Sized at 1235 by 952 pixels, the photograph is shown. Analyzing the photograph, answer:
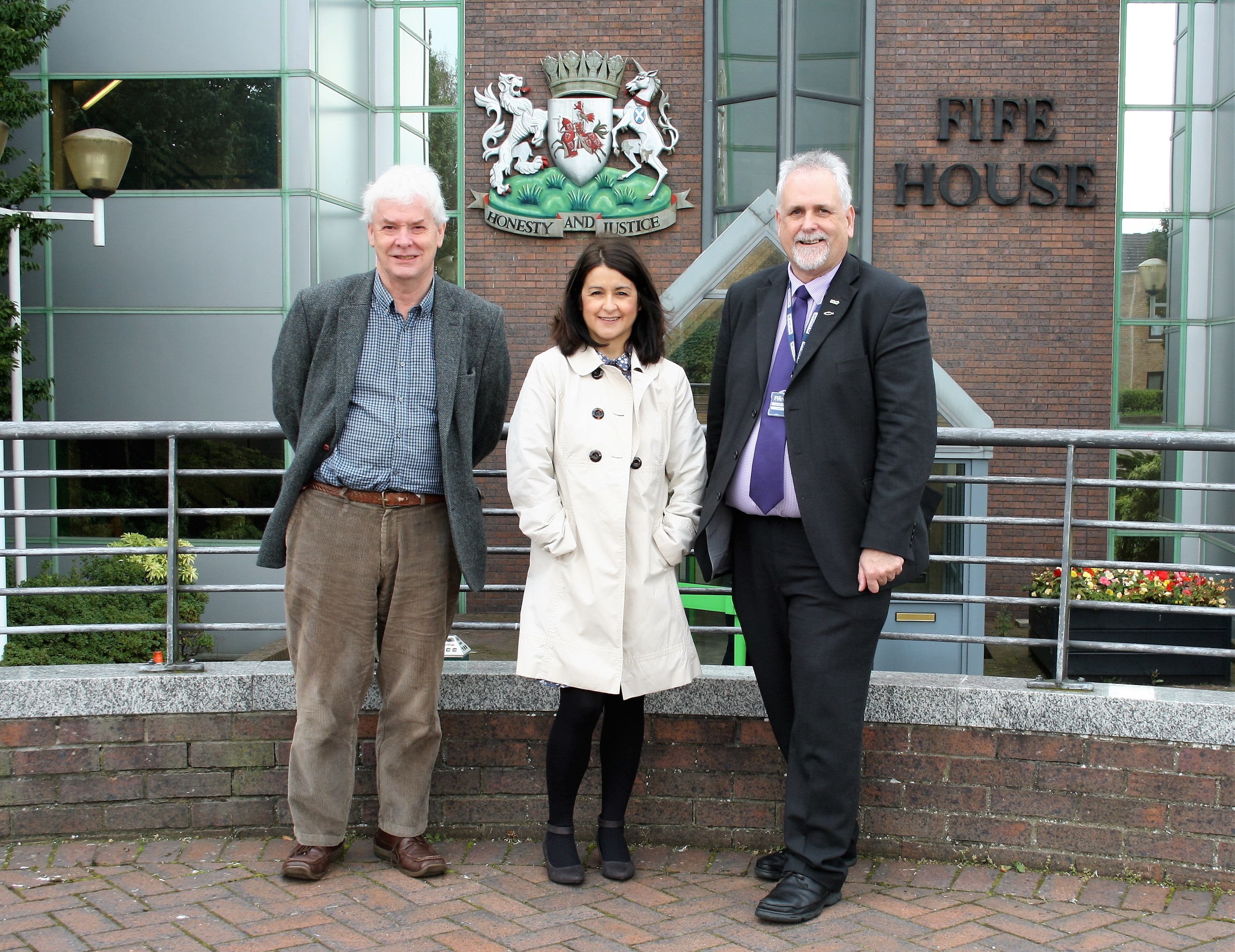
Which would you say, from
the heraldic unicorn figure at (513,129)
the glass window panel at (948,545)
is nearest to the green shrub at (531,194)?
the heraldic unicorn figure at (513,129)

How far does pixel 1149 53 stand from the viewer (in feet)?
43.3

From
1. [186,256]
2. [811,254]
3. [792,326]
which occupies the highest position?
[186,256]

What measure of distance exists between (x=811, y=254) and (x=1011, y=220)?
1058 cm

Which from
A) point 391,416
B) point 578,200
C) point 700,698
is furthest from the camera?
point 578,200

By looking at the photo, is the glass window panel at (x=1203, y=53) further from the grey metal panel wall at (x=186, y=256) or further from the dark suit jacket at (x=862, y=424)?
the dark suit jacket at (x=862, y=424)

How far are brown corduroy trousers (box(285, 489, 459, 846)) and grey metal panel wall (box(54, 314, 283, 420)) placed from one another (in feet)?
29.3

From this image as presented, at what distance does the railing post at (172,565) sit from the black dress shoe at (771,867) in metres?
2.16

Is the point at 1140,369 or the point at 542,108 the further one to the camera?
the point at 1140,369

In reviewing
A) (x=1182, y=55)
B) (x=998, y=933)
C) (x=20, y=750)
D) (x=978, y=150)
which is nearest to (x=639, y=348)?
(x=998, y=933)

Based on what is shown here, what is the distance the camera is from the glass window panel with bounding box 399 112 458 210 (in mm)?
13609

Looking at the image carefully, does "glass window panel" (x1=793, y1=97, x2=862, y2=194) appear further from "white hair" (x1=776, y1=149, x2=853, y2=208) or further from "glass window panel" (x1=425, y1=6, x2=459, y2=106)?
"white hair" (x1=776, y1=149, x2=853, y2=208)

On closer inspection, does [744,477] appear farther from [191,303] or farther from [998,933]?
[191,303]

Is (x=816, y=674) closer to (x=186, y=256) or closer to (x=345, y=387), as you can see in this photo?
(x=345, y=387)

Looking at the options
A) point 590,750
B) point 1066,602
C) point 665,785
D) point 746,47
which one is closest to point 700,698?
point 665,785
